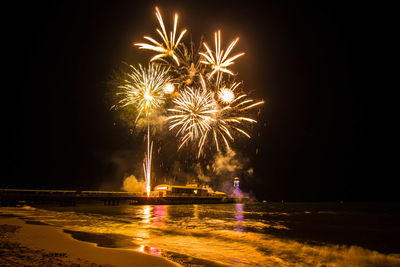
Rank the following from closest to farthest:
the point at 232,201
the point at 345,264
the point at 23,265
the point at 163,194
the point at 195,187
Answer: the point at 23,265 → the point at 345,264 → the point at 163,194 → the point at 195,187 → the point at 232,201

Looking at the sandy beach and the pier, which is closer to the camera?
the sandy beach

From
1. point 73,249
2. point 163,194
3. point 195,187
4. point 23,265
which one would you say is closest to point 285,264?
point 73,249

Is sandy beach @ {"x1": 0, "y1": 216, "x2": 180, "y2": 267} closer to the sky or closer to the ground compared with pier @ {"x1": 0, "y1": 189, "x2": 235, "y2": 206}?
closer to the sky

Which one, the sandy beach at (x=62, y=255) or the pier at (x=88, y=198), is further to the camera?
the pier at (x=88, y=198)

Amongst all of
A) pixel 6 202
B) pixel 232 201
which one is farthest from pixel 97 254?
pixel 232 201

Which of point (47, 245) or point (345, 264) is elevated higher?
point (47, 245)

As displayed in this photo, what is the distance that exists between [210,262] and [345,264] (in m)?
6.13

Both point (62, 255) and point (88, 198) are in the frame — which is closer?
point (62, 255)

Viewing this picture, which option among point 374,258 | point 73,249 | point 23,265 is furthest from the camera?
point 374,258

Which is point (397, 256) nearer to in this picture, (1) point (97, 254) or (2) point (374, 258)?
(2) point (374, 258)

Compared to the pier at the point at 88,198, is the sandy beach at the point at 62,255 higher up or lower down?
higher up

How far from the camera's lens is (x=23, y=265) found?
5.76 meters

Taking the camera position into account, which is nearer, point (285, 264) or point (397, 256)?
point (285, 264)

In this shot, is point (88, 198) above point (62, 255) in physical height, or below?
below
